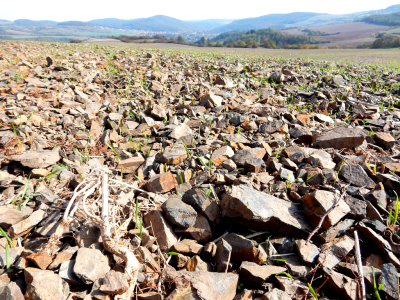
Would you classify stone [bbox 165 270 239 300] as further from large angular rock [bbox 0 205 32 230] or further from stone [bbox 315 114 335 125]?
stone [bbox 315 114 335 125]

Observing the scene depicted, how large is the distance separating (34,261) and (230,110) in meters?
3.64

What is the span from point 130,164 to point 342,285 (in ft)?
7.08

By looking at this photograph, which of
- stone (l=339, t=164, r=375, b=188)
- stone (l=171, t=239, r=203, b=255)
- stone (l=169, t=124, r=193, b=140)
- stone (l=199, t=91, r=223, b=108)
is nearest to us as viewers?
stone (l=171, t=239, r=203, b=255)

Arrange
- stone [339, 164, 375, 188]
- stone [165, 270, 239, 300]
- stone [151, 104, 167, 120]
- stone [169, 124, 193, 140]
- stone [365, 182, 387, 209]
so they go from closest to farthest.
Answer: stone [165, 270, 239, 300], stone [365, 182, 387, 209], stone [339, 164, 375, 188], stone [169, 124, 193, 140], stone [151, 104, 167, 120]

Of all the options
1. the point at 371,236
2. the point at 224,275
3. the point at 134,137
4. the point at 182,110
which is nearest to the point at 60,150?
the point at 134,137

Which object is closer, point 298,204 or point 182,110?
point 298,204

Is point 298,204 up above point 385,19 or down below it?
below

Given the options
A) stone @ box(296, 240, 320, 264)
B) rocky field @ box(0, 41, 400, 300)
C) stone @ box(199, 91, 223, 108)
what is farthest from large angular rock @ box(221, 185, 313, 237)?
stone @ box(199, 91, 223, 108)

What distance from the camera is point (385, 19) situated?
106m

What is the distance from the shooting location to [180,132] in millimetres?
3416

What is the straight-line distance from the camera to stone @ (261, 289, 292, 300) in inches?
54.7

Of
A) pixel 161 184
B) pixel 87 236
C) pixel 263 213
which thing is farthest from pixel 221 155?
Answer: pixel 87 236

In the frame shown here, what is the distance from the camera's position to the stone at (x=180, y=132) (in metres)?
3.34

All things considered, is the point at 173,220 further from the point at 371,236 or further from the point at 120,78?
the point at 120,78
